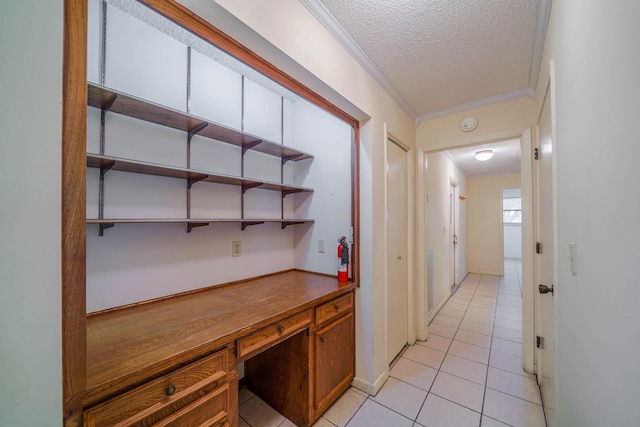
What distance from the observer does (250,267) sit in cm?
201

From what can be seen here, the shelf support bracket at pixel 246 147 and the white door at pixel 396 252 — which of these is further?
the white door at pixel 396 252

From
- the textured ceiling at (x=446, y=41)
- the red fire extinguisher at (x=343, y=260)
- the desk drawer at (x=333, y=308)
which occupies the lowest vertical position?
the desk drawer at (x=333, y=308)

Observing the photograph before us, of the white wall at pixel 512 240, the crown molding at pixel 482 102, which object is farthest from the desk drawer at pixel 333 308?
the white wall at pixel 512 240

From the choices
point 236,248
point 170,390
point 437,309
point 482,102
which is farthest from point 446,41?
point 437,309

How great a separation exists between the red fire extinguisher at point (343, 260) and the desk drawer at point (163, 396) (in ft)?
3.40

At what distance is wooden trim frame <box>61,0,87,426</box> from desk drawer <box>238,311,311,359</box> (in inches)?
23.5

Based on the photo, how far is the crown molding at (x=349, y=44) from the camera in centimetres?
133

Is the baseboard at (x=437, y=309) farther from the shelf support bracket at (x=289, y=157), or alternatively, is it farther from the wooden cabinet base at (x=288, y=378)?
the shelf support bracket at (x=289, y=157)

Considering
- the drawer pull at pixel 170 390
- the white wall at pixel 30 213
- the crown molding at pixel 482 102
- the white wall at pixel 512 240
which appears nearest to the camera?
the white wall at pixel 30 213

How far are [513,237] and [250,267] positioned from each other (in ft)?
33.8

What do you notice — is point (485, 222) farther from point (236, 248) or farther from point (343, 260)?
point (236, 248)

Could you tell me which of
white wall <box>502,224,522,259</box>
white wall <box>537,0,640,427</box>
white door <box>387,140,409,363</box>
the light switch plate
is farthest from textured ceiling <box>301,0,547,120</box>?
white wall <box>502,224,522,259</box>

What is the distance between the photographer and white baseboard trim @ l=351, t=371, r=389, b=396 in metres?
1.86

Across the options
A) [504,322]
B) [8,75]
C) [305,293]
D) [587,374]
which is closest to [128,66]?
[8,75]
